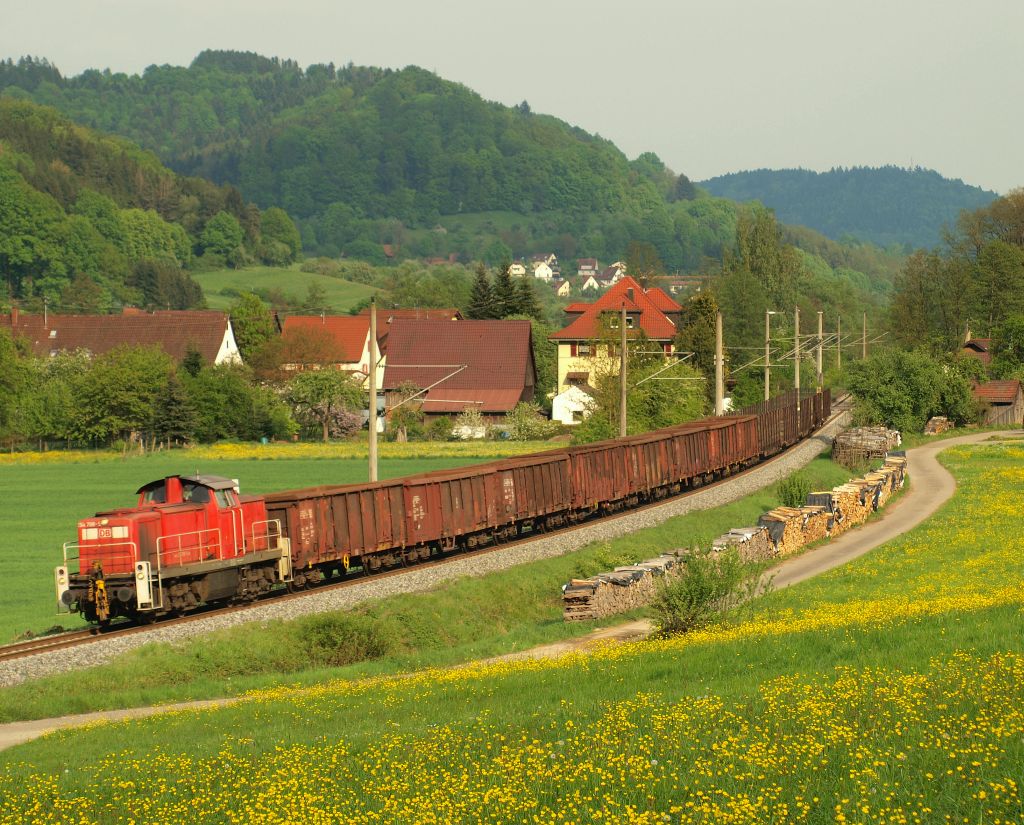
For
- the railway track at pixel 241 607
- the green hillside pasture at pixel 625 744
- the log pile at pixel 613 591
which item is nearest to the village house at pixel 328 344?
the railway track at pixel 241 607

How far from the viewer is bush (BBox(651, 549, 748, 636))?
2436 cm

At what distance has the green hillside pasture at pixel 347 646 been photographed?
22.8 m

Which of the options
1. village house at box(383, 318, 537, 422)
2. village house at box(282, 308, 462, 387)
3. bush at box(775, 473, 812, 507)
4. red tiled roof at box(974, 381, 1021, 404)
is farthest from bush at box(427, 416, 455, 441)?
bush at box(775, 473, 812, 507)

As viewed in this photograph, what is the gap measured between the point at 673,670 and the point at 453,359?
312 feet

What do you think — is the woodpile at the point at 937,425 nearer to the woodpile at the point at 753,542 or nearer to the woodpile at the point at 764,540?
the woodpile at the point at 764,540

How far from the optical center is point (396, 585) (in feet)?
107

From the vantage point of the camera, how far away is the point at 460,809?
10633 mm

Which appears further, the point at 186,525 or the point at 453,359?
the point at 453,359

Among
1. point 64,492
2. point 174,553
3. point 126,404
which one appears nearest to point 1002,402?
point 126,404

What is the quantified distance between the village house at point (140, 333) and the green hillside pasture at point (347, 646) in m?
83.6

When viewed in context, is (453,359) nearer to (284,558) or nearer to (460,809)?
(284,558)

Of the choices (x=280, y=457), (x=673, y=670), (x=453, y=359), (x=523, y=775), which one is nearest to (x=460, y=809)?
(x=523, y=775)

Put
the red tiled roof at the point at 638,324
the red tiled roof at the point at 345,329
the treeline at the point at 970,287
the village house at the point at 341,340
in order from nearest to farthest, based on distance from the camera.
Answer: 1. the red tiled roof at the point at 638,324
2. the village house at the point at 341,340
3. the treeline at the point at 970,287
4. the red tiled roof at the point at 345,329

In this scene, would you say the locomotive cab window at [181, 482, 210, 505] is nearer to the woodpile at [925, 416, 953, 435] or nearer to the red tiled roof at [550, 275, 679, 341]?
the woodpile at [925, 416, 953, 435]
